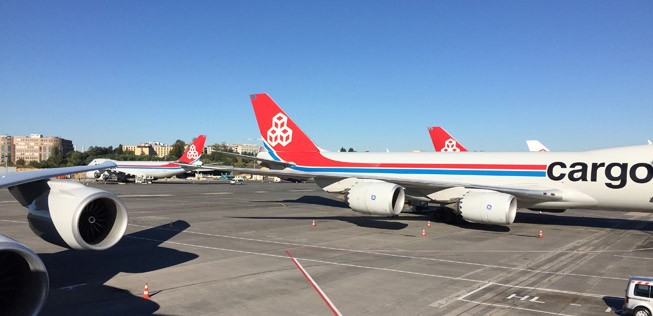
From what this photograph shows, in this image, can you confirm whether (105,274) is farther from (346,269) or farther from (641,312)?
(641,312)

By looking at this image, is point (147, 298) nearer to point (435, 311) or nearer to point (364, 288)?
point (364, 288)

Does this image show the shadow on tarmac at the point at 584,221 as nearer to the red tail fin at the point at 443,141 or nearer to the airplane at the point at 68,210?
the red tail fin at the point at 443,141

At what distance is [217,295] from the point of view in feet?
36.7

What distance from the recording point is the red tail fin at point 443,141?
5203 cm

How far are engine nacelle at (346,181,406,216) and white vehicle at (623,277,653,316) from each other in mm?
12692

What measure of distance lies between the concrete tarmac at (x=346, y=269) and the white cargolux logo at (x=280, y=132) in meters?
9.27

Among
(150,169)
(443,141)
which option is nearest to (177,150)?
(150,169)

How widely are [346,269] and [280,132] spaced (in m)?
20.3

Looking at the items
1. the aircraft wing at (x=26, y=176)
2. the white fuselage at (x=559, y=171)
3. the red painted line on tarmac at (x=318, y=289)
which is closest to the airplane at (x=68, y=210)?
the aircraft wing at (x=26, y=176)

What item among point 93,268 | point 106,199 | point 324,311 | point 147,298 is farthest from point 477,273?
point 93,268

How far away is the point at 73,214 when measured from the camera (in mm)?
9008

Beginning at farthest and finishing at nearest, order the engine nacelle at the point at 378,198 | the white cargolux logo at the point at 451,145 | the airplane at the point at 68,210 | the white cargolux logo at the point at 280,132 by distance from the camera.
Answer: the white cargolux logo at the point at 451,145, the white cargolux logo at the point at 280,132, the engine nacelle at the point at 378,198, the airplane at the point at 68,210

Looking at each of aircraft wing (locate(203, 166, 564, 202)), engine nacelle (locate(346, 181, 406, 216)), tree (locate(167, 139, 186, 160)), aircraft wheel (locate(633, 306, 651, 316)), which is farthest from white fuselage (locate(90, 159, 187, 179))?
tree (locate(167, 139, 186, 160))

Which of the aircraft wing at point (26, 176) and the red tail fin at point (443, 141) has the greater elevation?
the red tail fin at point (443, 141)
